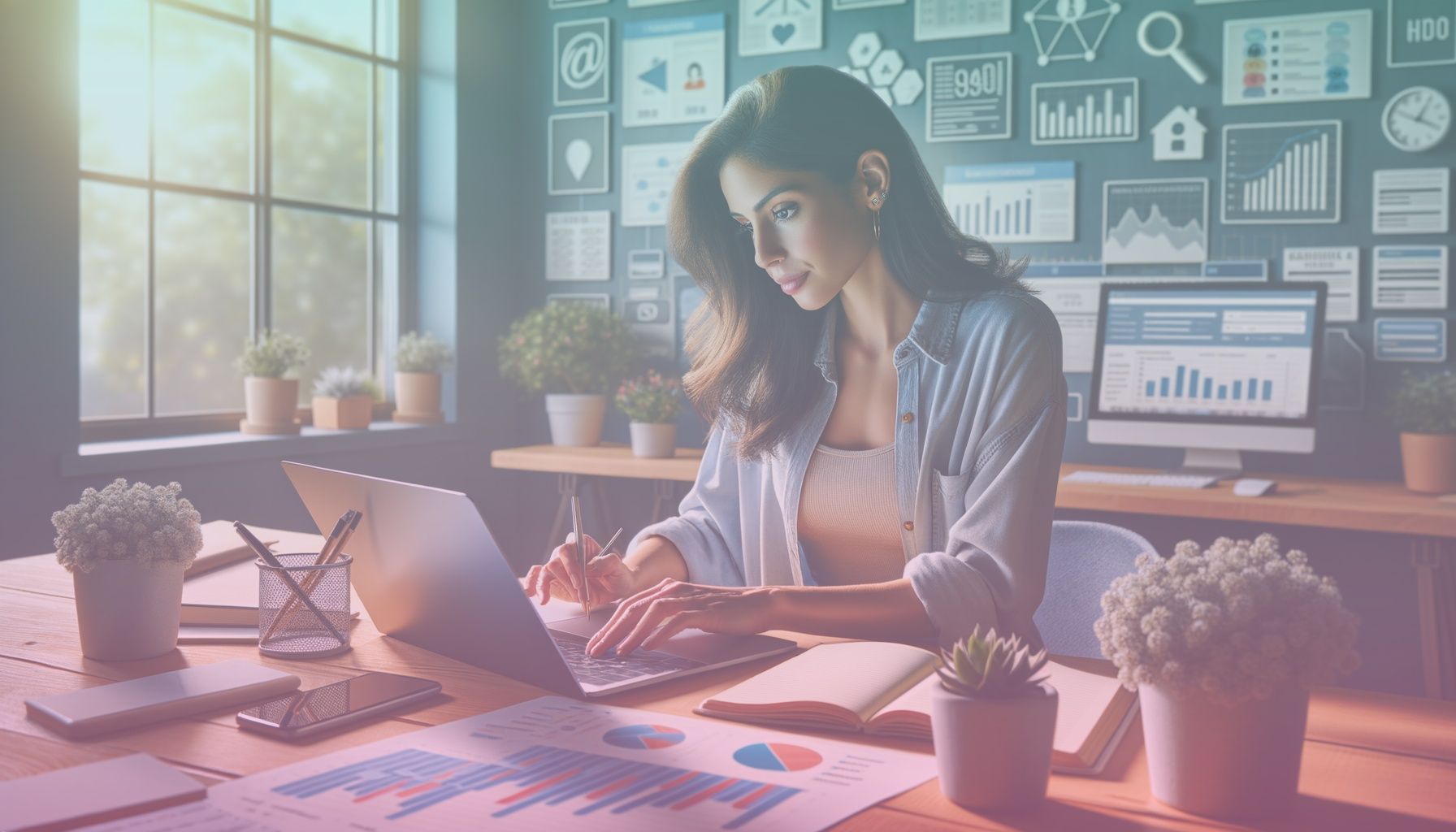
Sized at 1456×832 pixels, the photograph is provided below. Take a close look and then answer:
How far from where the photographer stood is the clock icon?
3.15 metres

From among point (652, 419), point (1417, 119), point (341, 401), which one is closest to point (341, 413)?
point (341, 401)

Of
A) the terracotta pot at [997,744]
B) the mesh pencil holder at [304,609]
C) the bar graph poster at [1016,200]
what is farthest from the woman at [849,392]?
the bar graph poster at [1016,200]

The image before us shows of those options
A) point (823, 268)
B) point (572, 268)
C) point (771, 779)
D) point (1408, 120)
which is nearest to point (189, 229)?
point (572, 268)

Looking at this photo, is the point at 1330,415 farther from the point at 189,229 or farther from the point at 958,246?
the point at 189,229

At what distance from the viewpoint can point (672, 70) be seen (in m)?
4.11

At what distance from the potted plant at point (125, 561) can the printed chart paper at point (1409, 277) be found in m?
3.12

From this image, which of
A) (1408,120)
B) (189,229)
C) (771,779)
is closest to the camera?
(771,779)

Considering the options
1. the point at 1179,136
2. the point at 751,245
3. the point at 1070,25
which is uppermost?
the point at 1070,25

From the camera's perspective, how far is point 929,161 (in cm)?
377

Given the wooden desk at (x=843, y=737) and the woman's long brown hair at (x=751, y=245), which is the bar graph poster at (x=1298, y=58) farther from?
the wooden desk at (x=843, y=737)

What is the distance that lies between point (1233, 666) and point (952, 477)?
78 centimetres

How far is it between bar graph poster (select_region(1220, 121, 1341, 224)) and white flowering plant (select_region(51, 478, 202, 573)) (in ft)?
9.98

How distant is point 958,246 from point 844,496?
383 millimetres

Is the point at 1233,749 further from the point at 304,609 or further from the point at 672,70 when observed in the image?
the point at 672,70
